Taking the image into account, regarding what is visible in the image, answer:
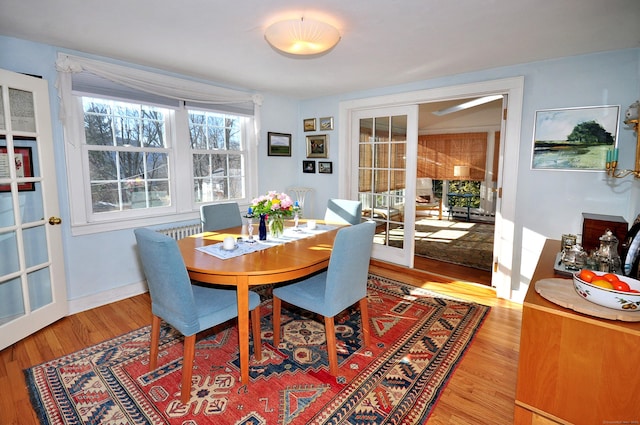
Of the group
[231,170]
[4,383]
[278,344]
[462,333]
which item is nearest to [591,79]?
[462,333]

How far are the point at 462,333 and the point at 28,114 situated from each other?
3.67 meters

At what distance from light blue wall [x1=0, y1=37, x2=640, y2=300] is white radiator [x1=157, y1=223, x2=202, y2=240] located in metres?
0.34

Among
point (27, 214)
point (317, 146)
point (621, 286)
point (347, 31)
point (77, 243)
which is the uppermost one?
point (347, 31)

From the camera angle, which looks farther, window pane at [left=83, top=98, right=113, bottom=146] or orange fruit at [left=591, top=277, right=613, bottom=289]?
window pane at [left=83, top=98, right=113, bottom=146]

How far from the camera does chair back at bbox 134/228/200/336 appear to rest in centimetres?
173

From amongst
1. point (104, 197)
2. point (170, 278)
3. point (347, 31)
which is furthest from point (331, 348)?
point (104, 197)

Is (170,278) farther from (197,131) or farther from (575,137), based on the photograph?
(575,137)

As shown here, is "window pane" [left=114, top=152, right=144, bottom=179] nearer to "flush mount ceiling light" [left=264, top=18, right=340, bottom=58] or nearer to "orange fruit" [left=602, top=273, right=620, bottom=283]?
"flush mount ceiling light" [left=264, top=18, right=340, bottom=58]

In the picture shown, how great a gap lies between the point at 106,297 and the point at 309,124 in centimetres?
319

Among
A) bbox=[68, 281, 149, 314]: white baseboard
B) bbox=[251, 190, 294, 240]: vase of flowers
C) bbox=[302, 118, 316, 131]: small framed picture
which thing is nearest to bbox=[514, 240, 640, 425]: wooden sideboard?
bbox=[251, 190, 294, 240]: vase of flowers

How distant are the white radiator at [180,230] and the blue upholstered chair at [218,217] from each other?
0.58m

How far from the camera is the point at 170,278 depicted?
1767 mm

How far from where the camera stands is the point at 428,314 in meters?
2.96

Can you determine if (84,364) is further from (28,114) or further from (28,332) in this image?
(28,114)
